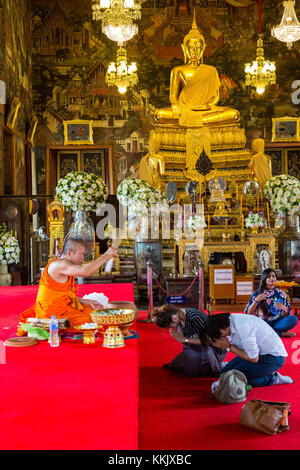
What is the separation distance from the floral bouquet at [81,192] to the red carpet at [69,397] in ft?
14.7

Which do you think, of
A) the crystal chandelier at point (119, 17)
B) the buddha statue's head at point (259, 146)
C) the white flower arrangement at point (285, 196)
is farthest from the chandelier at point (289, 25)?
the buddha statue's head at point (259, 146)

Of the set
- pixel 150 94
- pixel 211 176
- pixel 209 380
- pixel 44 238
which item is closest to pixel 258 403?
pixel 209 380

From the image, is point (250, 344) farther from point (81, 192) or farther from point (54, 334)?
point (81, 192)

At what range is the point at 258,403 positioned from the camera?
3.01 meters

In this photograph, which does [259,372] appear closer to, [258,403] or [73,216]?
[258,403]

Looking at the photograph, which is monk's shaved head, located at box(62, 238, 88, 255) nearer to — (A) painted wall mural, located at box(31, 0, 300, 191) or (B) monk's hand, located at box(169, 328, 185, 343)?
(B) monk's hand, located at box(169, 328, 185, 343)

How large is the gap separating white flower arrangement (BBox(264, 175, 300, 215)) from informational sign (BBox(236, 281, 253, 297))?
1.97 meters

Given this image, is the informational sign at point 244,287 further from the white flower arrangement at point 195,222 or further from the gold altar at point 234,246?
the white flower arrangement at point 195,222

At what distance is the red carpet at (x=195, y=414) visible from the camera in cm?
279

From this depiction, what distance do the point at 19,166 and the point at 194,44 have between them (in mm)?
4710

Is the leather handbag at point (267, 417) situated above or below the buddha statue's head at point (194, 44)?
below

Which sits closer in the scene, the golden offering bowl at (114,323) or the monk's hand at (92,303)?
the golden offering bowl at (114,323)

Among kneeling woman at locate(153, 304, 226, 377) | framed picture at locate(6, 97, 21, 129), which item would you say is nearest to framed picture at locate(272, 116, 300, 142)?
framed picture at locate(6, 97, 21, 129)

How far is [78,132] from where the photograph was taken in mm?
13898
